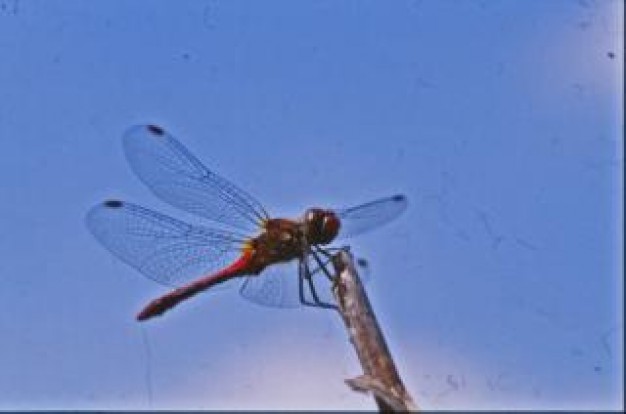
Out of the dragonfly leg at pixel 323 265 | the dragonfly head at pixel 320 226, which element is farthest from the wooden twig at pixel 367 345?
the dragonfly head at pixel 320 226

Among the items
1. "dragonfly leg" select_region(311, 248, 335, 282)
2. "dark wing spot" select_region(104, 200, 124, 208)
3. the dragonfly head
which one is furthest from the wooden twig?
"dark wing spot" select_region(104, 200, 124, 208)

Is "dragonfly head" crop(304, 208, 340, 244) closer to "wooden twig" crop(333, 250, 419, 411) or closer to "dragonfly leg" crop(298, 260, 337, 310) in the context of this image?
"dragonfly leg" crop(298, 260, 337, 310)

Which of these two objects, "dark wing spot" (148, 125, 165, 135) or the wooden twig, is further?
"dark wing spot" (148, 125, 165, 135)

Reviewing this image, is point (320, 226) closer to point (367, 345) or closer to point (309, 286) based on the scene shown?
point (309, 286)

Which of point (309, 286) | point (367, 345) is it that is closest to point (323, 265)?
point (309, 286)

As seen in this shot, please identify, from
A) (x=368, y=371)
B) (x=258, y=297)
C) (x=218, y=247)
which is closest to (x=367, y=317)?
(x=368, y=371)

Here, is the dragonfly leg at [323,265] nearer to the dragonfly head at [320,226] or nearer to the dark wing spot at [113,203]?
the dragonfly head at [320,226]
